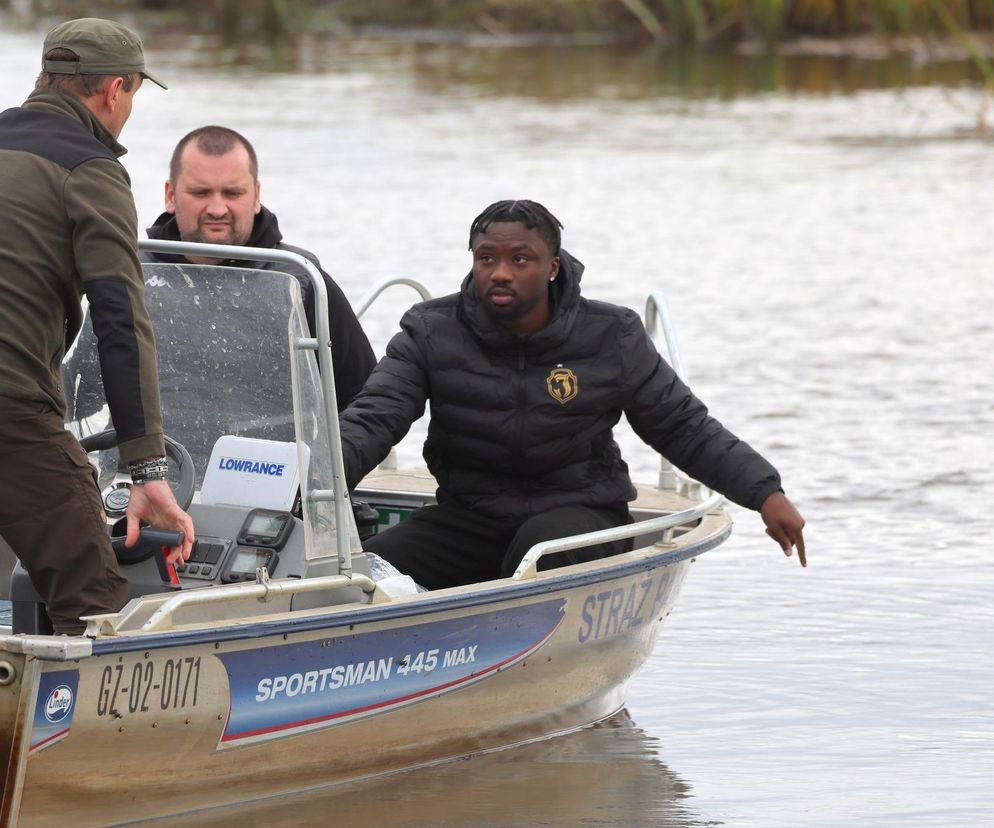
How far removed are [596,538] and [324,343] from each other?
1044 millimetres

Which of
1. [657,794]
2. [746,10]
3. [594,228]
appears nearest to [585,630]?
[657,794]

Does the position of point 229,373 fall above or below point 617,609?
above

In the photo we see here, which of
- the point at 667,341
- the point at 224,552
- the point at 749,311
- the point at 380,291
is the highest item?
the point at 380,291

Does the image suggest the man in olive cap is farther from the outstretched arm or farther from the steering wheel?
the outstretched arm

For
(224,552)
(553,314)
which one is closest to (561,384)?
(553,314)

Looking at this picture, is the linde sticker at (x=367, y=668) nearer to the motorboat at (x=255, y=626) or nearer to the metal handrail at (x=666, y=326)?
the motorboat at (x=255, y=626)

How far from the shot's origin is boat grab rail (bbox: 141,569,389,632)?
4719 millimetres

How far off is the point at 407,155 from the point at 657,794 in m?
17.1

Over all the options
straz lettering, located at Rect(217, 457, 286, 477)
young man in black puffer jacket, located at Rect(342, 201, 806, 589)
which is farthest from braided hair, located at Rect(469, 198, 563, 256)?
straz lettering, located at Rect(217, 457, 286, 477)

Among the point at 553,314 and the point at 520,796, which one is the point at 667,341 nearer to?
the point at 553,314

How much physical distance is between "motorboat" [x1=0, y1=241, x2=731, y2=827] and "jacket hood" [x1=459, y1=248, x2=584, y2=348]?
1.84ft

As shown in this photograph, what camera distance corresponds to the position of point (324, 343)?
500 centimetres

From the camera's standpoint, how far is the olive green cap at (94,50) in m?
4.58

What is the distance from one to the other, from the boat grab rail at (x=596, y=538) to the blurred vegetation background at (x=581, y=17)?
982 inches
